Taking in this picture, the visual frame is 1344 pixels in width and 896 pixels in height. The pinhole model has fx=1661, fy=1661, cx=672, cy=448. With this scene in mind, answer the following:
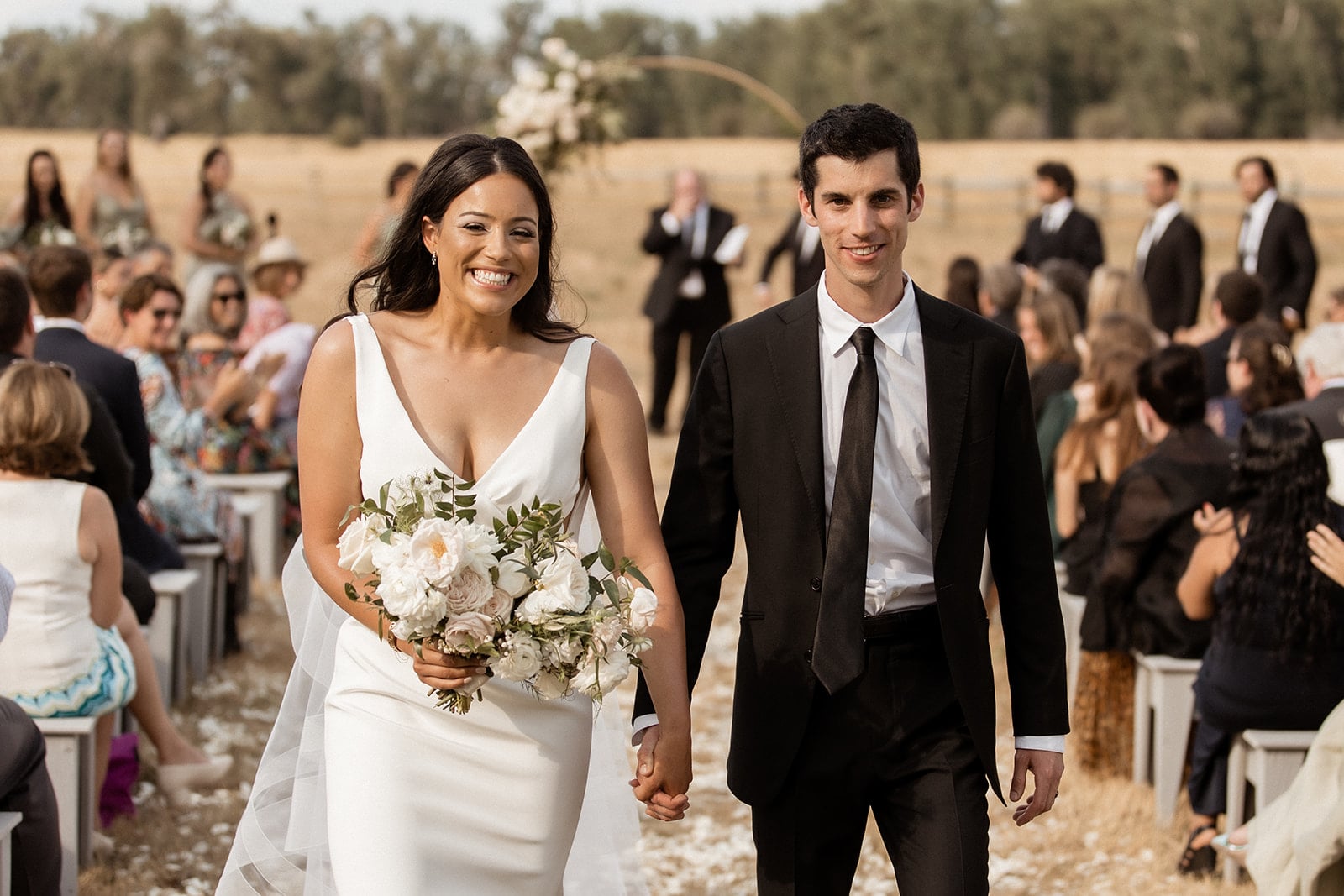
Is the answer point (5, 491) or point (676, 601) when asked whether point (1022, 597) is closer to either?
point (676, 601)

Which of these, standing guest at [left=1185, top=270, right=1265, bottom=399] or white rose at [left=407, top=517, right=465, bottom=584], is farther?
standing guest at [left=1185, top=270, right=1265, bottom=399]

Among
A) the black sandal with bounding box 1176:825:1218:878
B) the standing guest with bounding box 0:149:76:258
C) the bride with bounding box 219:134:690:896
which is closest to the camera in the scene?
the bride with bounding box 219:134:690:896

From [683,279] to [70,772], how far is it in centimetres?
928

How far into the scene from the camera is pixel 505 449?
353 cm

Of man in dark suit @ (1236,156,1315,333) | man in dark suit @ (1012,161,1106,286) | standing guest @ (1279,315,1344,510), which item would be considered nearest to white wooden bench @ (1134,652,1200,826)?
standing guest @ (1279,315,1344,510)

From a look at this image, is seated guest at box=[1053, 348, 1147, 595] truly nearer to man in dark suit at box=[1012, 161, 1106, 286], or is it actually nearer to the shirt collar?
the shirt collar

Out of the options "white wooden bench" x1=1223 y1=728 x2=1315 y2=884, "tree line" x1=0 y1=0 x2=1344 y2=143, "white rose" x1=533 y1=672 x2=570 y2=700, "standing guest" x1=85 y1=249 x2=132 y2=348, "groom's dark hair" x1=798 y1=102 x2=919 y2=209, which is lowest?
"white wooden bench" x1=1223 y1=728 x2=1315 y2=884

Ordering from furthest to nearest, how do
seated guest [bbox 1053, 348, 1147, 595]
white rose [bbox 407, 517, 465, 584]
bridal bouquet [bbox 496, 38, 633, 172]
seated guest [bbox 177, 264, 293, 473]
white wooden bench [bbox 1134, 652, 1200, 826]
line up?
1. bridal bouquet [bbox 496, 38, 633, 172]
2. seated guest [bbox 177, 264, 293, 473]
3. seated guest [bbox 1053, 348, 1147, 595]
4. white wooden bench [bbox 1134, 652, 1200, 826]
5. white rose [bbox 407, 517, 465, 584]

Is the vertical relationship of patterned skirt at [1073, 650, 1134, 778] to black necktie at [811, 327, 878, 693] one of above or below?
below

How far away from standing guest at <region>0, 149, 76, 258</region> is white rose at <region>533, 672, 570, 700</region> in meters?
9.17

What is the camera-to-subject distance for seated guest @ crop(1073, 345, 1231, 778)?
6125 mm

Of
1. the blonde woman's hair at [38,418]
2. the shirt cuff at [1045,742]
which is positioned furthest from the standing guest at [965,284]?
the shirt cuff at [1045,742]

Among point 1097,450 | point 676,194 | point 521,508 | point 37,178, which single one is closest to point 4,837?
point 521,508

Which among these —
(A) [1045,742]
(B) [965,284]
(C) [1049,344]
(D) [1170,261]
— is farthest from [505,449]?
(D) [1170,261]
